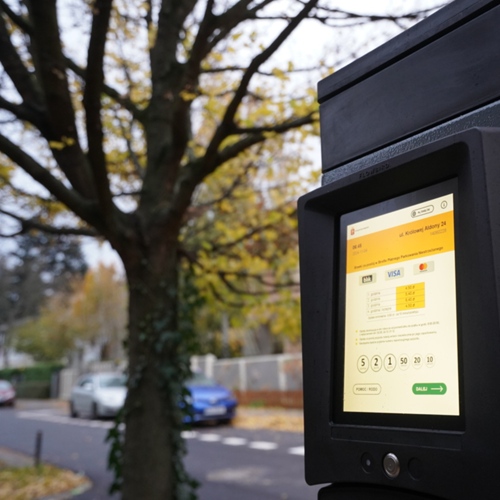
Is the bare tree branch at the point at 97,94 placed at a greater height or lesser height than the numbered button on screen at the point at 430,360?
greater

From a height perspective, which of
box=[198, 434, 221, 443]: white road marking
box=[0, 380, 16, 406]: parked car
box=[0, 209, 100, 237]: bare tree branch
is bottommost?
box=[0, 380, 16, 406]: parked car

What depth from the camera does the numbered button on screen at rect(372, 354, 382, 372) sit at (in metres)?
1.17

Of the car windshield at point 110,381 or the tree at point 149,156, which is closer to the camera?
the tree at point 149,156

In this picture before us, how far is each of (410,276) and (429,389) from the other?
0.22 meters

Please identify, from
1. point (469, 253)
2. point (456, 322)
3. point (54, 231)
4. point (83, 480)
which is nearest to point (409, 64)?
point (469, 253)

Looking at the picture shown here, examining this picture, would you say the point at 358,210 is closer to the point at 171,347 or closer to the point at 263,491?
the point at 171,347

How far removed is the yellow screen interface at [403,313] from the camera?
107 centimetres

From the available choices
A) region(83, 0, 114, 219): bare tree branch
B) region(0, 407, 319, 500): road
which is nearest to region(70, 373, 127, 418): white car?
region(0, 407, 319, 500): road

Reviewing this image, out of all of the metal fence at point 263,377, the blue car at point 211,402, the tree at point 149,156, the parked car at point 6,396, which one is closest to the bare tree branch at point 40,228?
the tree at point 149,156

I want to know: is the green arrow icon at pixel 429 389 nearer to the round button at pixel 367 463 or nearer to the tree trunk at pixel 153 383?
the round button at pixel 367 463

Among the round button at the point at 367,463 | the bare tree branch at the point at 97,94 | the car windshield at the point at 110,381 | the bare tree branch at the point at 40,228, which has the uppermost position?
the bare tree branch at the point at 97,94

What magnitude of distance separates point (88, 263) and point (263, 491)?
52431 mm

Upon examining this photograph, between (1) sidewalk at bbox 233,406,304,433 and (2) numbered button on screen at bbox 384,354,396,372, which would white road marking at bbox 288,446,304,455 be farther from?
(2) numbered button on screen at bbox 384,354,396,372

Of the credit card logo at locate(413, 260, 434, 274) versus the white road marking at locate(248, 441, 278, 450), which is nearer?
the credit card logo at locate(413, 260, 434, 274)
